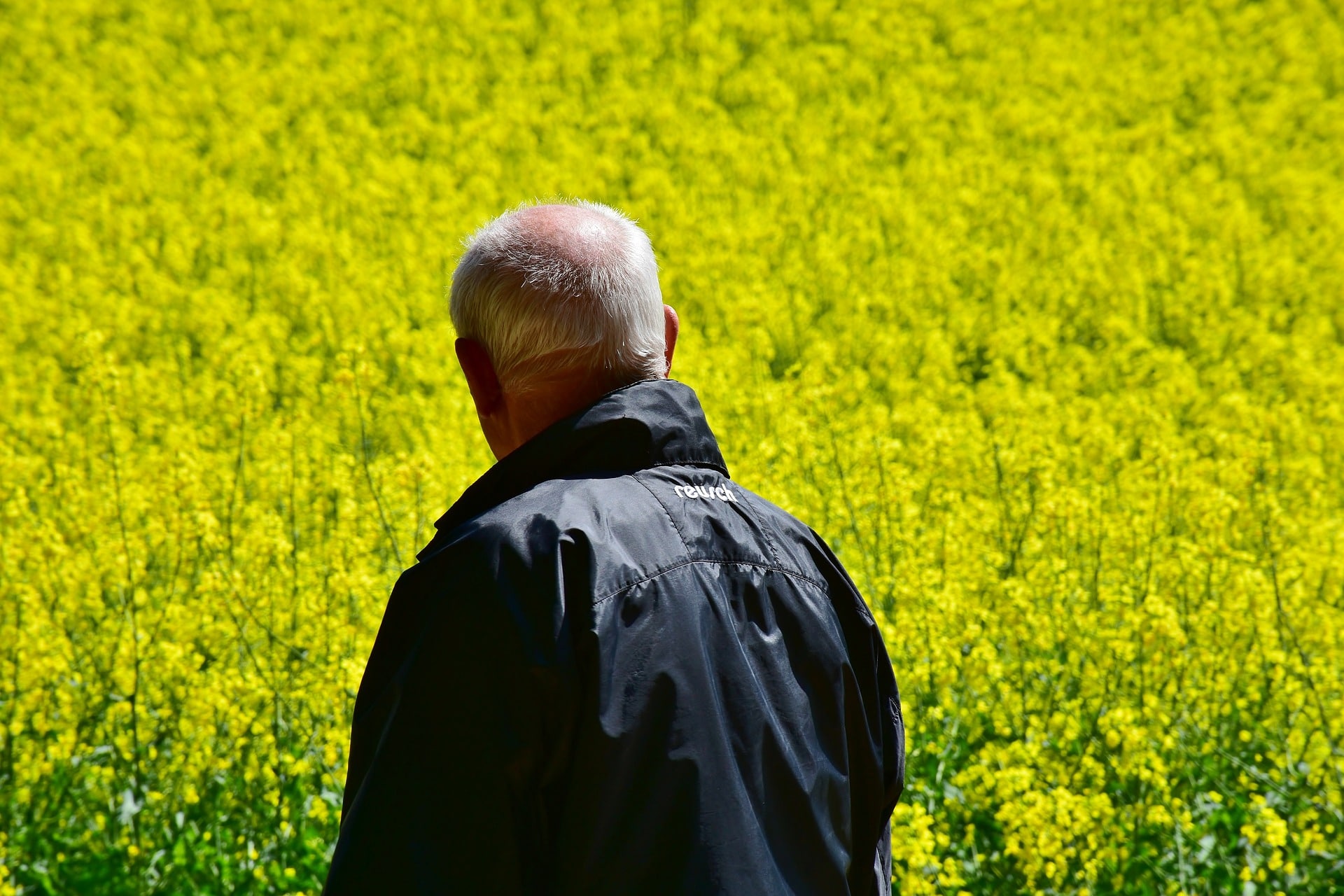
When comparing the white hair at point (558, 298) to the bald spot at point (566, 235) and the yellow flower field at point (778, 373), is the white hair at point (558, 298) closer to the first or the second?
the bald spot at point (566, 235)

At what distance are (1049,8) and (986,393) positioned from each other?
10.1 meters

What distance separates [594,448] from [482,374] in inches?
8.8

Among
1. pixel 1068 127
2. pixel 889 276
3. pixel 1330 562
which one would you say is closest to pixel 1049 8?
pixel 1068 127

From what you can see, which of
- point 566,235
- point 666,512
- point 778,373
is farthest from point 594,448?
point 778,373

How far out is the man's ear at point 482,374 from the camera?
1.68 m

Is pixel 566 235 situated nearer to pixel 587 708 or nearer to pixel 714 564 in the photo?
pixel 714 564

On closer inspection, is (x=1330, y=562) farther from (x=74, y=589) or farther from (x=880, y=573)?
(x=74, y=589)

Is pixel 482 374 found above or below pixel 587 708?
above

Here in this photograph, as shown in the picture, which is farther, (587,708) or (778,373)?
(778,373)

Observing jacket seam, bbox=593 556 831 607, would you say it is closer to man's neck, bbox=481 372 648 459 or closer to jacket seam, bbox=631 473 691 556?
jacket seam, bbox=631 473 691 556

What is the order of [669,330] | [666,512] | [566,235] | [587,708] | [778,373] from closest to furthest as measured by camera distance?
1. [587,708]
2. [666,512]
3. [566,235]
4. [669,330]
5. [778,373]

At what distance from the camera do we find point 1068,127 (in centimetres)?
1241

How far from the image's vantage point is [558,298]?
1.61 m

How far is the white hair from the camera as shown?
161cm
